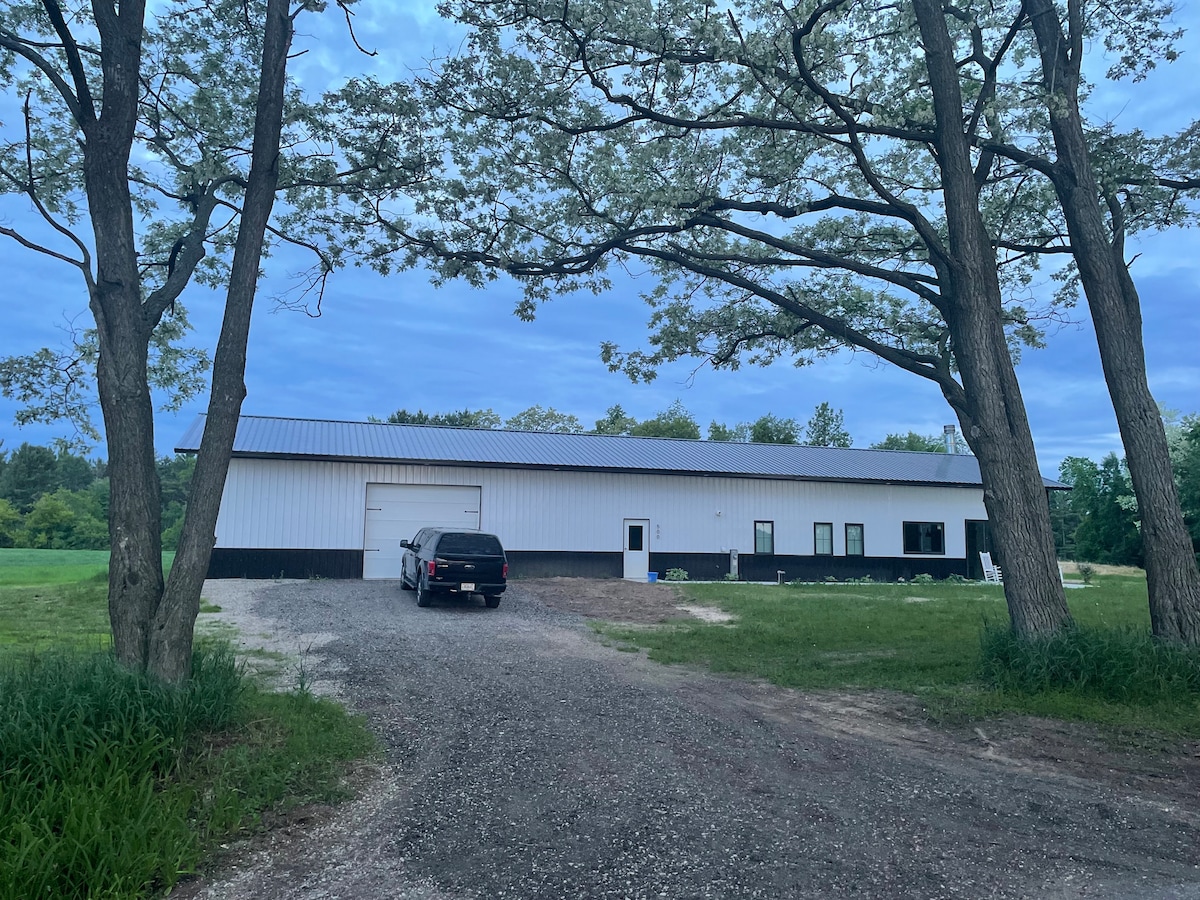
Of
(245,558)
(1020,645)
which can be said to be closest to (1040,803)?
(1020,645)

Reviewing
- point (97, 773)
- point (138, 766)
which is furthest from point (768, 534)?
point (97, 773)

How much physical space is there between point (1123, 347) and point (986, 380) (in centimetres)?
164

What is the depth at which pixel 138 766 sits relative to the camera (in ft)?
15.8

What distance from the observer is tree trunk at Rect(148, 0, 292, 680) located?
5.91 meters

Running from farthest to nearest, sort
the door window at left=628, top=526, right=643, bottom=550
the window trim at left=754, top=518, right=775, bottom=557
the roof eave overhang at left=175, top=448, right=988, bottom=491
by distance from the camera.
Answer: the window trim at left=754, top=518, right=775, bottom=557 → the door window at left=628, top=526, right=643, bottom=550 → the roof eave overhang at left=175, top=448, right=988, bottom=491

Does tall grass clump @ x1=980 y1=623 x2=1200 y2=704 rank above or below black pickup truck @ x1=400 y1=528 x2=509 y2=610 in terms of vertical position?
below

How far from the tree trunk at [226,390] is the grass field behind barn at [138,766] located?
39 centimetres

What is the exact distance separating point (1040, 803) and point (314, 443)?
20587 mm

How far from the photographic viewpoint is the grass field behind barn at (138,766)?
388cm

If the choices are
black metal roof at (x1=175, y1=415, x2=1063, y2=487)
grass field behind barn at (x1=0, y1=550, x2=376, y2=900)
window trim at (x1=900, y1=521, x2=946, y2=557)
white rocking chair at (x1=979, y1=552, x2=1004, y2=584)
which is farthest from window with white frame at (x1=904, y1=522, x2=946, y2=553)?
grass field behind barn at (x1=0, y1=550, x2=376, y2=900)

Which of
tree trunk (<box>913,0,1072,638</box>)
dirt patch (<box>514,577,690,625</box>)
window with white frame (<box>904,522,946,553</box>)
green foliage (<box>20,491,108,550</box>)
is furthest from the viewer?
green foliage (<box>20,491,108,550</box>)

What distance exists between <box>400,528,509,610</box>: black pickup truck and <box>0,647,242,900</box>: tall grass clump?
9714 millimetres

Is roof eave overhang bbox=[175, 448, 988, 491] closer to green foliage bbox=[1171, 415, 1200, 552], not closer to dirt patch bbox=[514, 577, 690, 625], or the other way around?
dirt patch bbox=[514, 577, 690, 625]

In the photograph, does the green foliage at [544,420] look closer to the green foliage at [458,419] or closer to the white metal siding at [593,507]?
the green foliage at [458,419]
